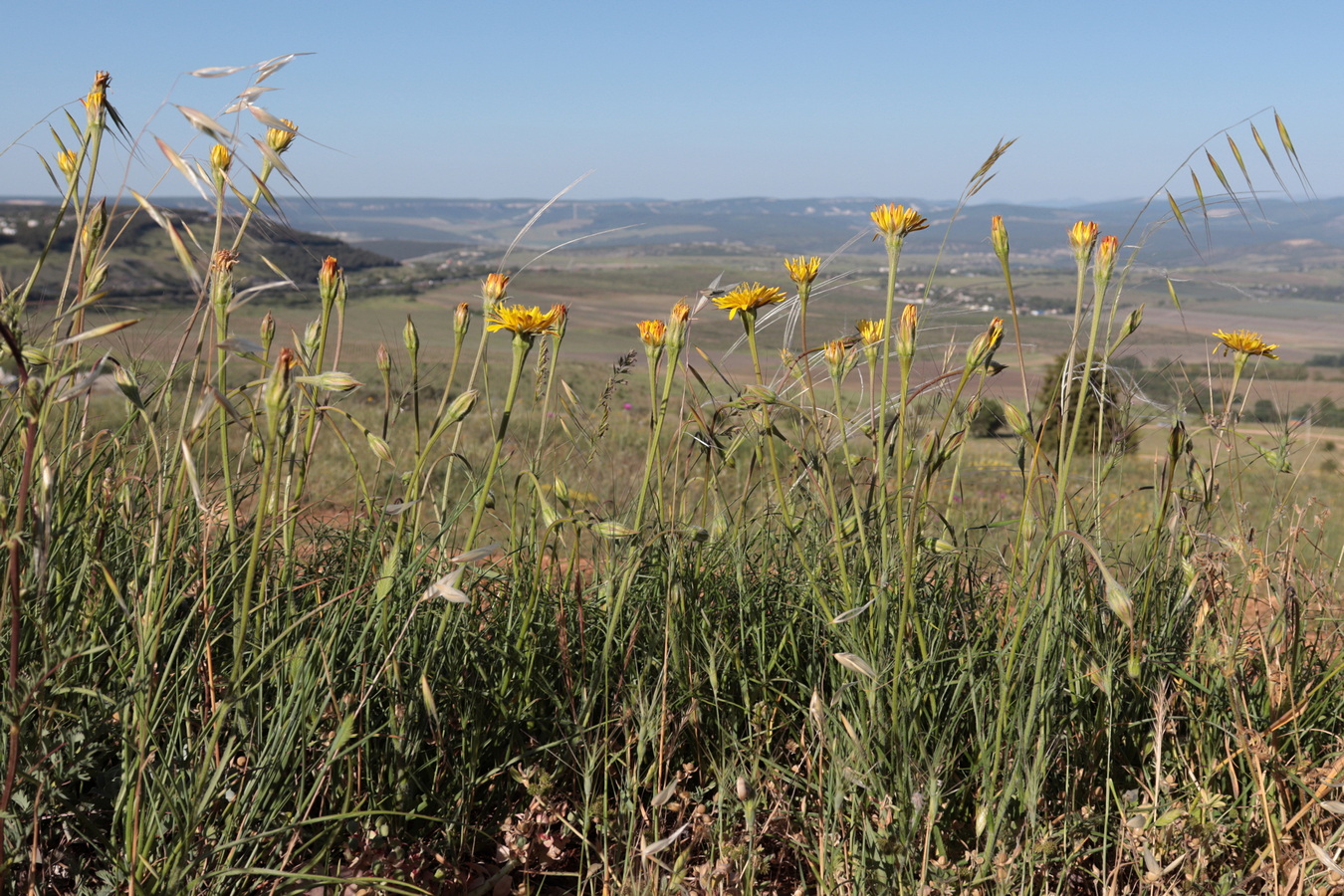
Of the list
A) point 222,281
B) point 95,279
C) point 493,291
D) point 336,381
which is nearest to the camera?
point 336,381

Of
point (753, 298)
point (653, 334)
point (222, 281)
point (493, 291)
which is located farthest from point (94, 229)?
point (753, 298)

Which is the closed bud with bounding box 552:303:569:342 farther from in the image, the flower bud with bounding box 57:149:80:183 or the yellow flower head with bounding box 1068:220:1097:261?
the flower bud with bounding box 57:149:80:183

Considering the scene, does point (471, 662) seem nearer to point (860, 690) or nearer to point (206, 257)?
point (860, 690)

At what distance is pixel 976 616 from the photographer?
1.65m

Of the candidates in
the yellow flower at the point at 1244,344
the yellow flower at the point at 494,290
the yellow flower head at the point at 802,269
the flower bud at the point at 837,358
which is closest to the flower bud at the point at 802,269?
the yellow flower head at the point at 802,269

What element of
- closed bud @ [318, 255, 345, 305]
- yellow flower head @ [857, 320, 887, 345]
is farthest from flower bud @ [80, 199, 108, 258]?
yellow flower head @ [857, 320, 887, 345]

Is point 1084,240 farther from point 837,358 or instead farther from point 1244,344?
point 1244,344

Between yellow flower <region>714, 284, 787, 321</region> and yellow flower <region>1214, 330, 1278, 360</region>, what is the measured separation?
2.67ft

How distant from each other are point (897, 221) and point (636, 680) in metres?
0.78

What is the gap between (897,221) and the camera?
140 centimetres

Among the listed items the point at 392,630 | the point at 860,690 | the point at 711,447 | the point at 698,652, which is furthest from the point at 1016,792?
the point at 392,630

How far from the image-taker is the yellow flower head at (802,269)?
156 cm

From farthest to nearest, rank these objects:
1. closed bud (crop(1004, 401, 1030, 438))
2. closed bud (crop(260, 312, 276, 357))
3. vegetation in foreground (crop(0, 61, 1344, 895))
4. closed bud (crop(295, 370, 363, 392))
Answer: closed bud (crop(260, 312, 276, 357)) < closed bud (crop(1004, 401, 1030, 438)) < vegetation in foreground (crop(0, 61, 1344, 895)) < closed bud (crop(295, 370, 363, 392))

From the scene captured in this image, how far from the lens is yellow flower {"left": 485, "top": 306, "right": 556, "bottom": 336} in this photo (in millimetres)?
1399
